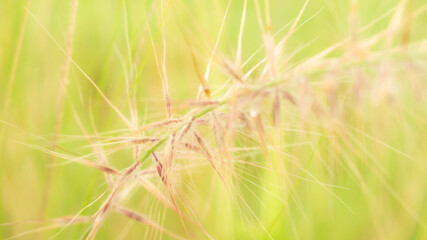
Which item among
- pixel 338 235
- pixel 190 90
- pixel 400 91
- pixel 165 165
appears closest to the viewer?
pixel 400 91

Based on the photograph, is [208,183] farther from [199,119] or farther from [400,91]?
[400,91]

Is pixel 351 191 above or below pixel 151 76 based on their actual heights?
below

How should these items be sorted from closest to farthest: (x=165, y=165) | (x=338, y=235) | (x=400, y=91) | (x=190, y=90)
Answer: (x=400, y=91)
(x=165, y=165)
(x=338, y=235)
(x=190, y=90)

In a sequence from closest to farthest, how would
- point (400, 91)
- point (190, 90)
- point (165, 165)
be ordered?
point (400, 91)
point (165, 165)
point (190, 90)

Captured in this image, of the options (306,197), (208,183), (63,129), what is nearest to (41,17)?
(63,129)

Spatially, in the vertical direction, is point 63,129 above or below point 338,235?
above

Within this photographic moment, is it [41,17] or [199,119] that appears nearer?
[199,119]

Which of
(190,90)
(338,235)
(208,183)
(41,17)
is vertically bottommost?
(338,235)

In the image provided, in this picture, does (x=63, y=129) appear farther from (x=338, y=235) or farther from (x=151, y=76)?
(x=338, y=235)

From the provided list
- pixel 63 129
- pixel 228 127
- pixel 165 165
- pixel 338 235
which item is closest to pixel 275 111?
pixel 228 127

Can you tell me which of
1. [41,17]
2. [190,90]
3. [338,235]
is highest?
[41,17]
